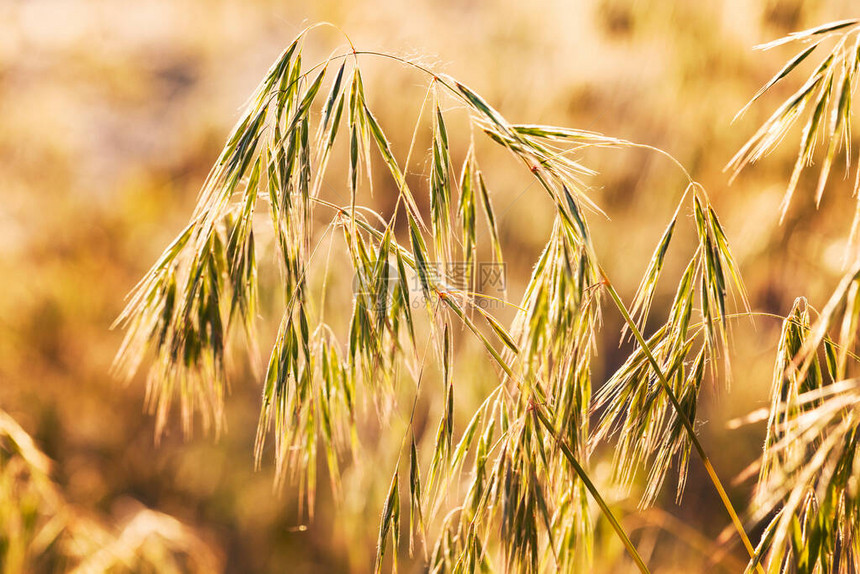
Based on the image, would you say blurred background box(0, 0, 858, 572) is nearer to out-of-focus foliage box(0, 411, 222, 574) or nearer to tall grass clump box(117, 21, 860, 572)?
out-of-focus foliage box(0, 411, 222, 574)

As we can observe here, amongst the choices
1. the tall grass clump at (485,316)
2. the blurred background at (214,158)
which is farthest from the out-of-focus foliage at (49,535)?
the tall grass clump at (485,316)

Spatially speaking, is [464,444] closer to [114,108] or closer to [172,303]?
[172,303]

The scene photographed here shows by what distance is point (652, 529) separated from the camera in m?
1.51

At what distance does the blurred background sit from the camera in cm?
165

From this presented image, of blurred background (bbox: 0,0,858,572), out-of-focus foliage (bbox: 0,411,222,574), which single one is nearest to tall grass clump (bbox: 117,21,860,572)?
out-of-focus foliage (bbox: 0,411,222,574)

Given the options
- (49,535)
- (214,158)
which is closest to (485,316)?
(49,535)

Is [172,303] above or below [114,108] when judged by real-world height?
below

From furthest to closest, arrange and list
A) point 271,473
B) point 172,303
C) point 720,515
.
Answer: point 271,473 < point 720,515 < point 172,303

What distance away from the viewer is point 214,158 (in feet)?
7.07

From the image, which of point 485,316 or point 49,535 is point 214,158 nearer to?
point 49,535

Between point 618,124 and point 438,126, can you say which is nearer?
point 438,126

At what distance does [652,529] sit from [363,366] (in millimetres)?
1229

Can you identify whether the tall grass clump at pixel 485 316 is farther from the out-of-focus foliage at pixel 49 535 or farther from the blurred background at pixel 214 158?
the blurred background at pixel 214 158

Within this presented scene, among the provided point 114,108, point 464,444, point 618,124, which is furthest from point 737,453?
point 114,108
